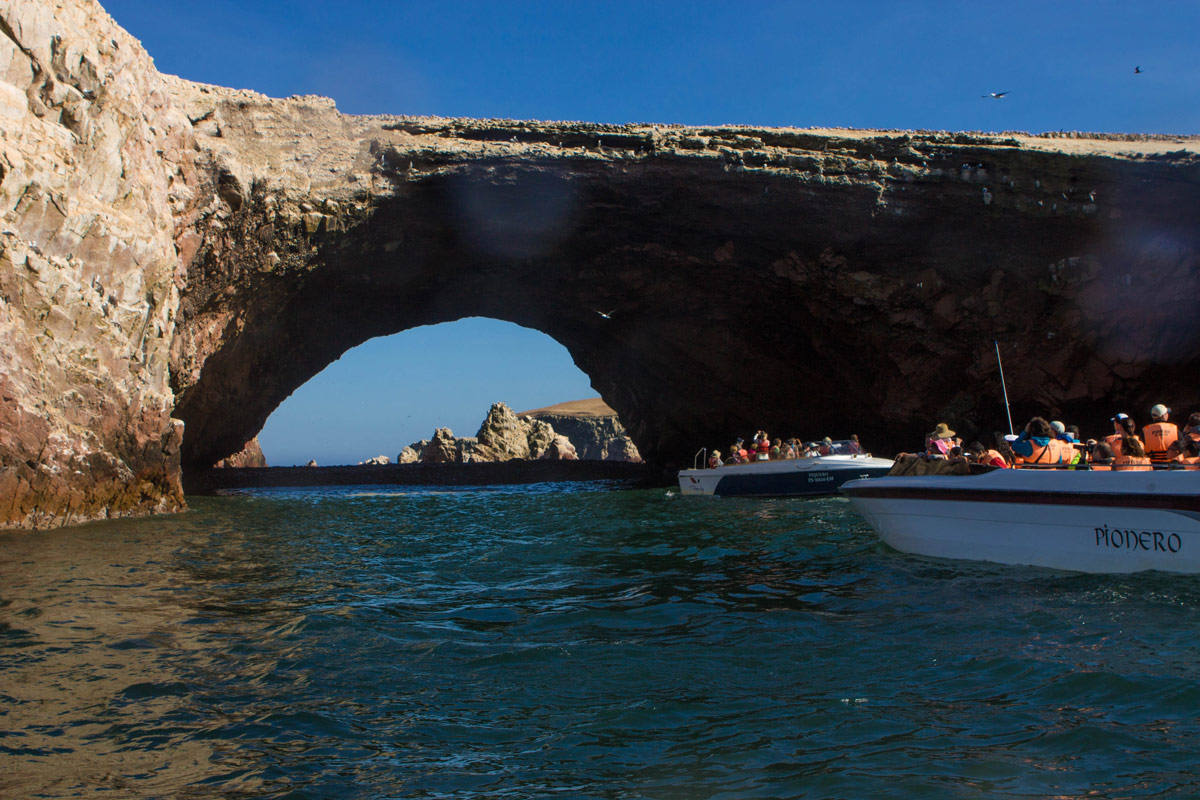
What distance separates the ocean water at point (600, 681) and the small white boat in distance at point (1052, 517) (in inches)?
13.1

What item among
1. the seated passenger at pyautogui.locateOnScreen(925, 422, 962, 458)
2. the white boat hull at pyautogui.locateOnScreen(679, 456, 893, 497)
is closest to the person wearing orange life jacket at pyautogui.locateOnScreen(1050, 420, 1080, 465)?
the seated passenger at pyautogui.locateOnScreen(925, 422, 962, 458)

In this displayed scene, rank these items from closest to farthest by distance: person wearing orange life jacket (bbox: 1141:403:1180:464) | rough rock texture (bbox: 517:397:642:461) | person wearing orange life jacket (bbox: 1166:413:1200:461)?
person wearing orange life jacket (bbox: 1166:413:1200:461)
person wearing orange life jacket (bbox: 1141:403:1180:464)
rough rock texture (bbox: 517:397:642:461)

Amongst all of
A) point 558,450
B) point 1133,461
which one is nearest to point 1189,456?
point 1133,461

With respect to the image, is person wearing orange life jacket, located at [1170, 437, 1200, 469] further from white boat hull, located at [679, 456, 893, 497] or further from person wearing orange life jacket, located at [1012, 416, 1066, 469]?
white boat hull, located at [679, 456, 893, 497]

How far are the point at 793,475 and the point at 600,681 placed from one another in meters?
16.7

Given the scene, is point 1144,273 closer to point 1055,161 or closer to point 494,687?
point 1055,161

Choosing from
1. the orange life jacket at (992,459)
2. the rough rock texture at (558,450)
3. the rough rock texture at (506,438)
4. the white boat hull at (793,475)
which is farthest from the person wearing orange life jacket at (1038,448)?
the rough rock texture at (506,438)

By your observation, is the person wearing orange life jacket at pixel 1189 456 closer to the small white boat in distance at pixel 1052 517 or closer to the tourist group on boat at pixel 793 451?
the small white boat in distance at pixel 1052 517

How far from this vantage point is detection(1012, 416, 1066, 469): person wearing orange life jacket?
970 centimetres

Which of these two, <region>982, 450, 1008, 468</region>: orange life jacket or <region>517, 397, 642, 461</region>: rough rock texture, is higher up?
<region>517, 397, 642, 461</region>: rough rock texture

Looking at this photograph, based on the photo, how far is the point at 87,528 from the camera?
14.3 metres

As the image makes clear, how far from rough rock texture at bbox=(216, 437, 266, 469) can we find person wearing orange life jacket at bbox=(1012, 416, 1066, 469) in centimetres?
3463

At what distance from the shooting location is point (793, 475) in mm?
21359

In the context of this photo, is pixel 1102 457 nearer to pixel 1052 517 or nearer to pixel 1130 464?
pixel 1130 464
